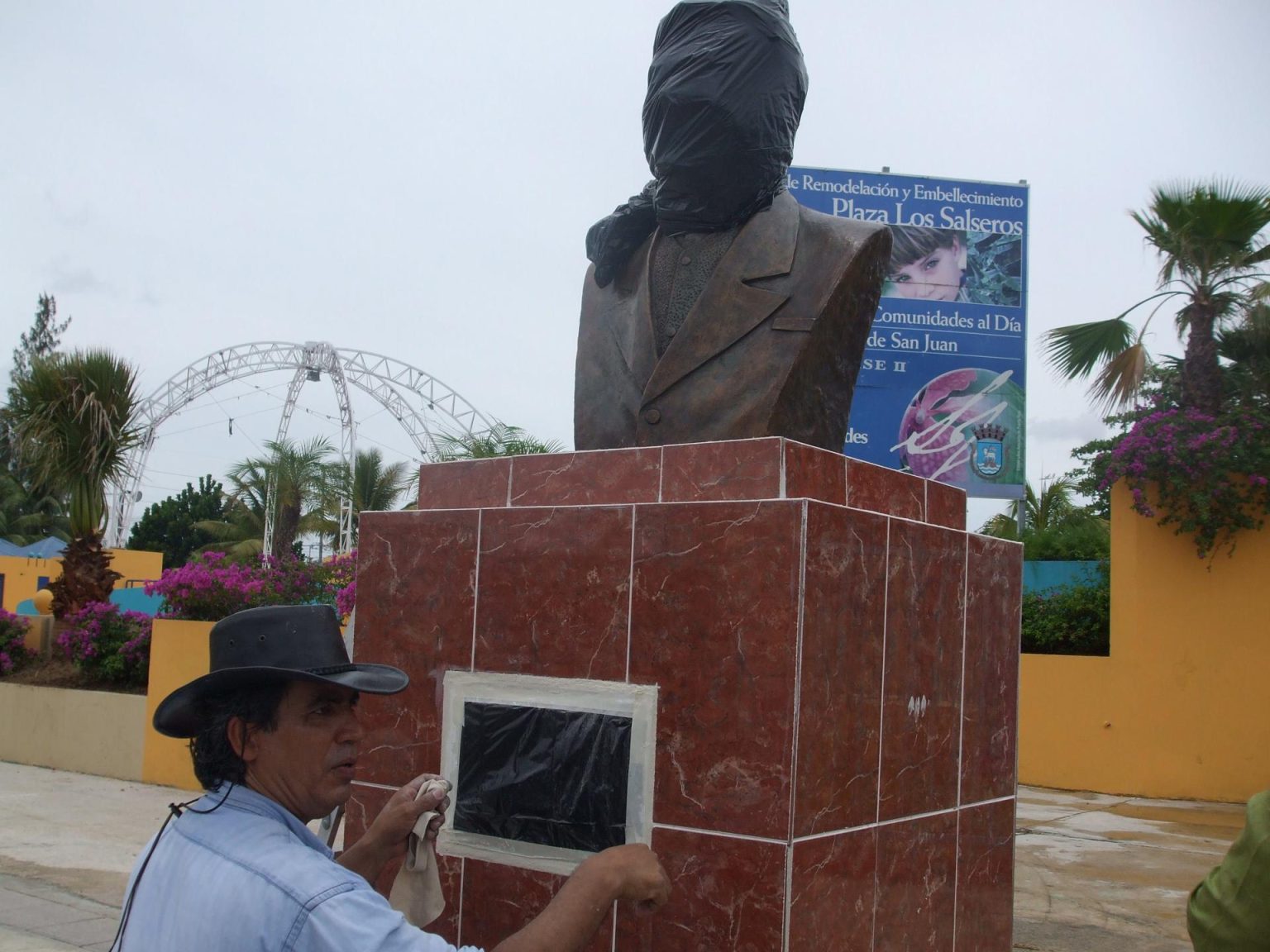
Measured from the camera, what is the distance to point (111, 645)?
1311 cm

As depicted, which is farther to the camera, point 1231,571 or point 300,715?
point 1231,571

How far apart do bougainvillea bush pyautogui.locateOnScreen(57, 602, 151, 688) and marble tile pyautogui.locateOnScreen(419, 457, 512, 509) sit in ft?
32.3

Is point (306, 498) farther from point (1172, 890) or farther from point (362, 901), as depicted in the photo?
point (362, 901)

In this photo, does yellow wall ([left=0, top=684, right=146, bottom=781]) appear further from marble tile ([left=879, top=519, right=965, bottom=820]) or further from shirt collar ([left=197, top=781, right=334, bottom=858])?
shirt collar ([left=197, top=781, right=334, bottom=858])

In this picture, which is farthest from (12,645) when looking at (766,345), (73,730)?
(766,345)

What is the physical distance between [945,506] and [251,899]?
9.38ft

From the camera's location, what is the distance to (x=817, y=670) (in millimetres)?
2990

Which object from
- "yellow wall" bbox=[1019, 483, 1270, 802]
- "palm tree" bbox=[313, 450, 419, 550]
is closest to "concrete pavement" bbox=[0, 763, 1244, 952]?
"yellow wall" bbox=[1019, 483, 1270, 802]

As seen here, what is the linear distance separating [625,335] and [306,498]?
78.1 feet

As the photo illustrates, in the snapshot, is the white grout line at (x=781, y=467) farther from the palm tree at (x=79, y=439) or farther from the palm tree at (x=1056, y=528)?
the palm tree at (x=79, y=439)

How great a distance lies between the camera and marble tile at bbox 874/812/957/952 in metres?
3.28

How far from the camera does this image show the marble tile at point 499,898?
10.6ft

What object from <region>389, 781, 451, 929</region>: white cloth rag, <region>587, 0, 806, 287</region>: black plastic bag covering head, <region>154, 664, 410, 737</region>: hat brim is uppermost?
<region>587, 0, 806, 287</region>: black plastic bag covering head

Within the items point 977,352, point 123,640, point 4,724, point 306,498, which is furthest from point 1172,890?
point 306,498
